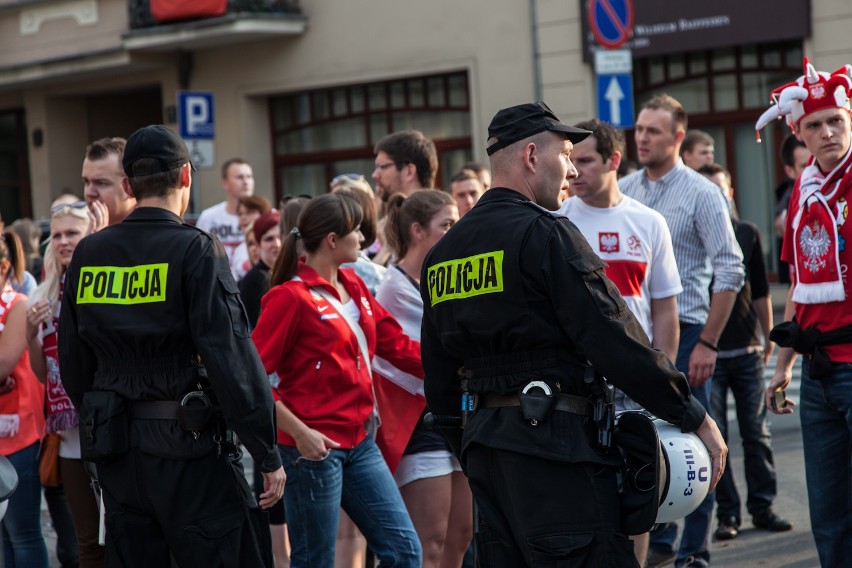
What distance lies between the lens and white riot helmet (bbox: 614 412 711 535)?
391 centimetres

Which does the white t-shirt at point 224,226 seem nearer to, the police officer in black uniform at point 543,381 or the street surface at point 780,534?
the street surface at point 780,534

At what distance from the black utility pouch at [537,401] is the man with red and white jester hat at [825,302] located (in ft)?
6.35

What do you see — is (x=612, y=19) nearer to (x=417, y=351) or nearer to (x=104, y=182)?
(x=417, y=351)

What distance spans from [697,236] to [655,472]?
9.94ft

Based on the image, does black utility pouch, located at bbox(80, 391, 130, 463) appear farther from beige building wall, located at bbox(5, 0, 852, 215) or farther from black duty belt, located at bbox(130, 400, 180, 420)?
beige building wall, located at bbox(5, 0, 852, 215)

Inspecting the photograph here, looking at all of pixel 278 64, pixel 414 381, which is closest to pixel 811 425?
pixel 414 381

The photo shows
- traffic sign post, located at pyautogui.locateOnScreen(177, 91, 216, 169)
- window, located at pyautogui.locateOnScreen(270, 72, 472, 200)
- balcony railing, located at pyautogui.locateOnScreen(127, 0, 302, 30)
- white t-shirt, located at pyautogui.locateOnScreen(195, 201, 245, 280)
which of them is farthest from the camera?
balcony railing, located at pyautogui.locateOnScreen(127, 0, 302, 30)

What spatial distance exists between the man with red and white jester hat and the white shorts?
5.03 ft

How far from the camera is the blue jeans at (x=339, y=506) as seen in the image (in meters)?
5.20

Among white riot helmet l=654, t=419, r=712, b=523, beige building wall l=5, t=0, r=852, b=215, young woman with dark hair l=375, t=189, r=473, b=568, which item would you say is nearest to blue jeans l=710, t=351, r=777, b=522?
young woman with dark hair l=375, t=189, r=473, b=568

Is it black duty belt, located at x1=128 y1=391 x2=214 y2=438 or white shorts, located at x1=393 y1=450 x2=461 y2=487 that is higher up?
black duty belt, located at x1=128 y1=391 x2=214 y2=438

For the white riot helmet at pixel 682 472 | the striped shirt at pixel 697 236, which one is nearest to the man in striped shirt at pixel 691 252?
the striped shirt at pixel 697 236

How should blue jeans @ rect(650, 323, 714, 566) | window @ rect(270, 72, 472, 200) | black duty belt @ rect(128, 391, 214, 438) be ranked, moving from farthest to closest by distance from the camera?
window @ rect(270, 72, 472, 200) < blue jeans @ rect(650, 323, 714, 566) < black duty belt @ rect(128, 391, 214, 438)

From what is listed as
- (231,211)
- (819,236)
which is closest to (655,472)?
(819,236)
